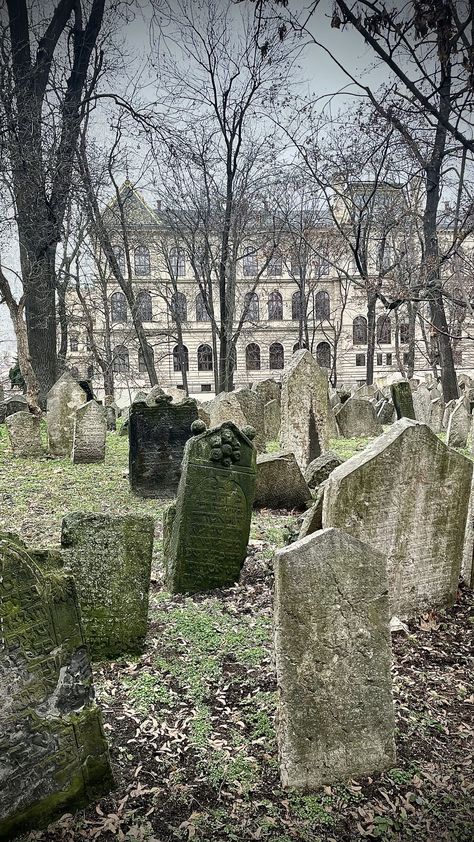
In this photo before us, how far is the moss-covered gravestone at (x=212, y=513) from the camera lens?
17.4ft

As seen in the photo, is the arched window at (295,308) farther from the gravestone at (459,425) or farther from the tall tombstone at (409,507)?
the tall tombstone at (409,507)

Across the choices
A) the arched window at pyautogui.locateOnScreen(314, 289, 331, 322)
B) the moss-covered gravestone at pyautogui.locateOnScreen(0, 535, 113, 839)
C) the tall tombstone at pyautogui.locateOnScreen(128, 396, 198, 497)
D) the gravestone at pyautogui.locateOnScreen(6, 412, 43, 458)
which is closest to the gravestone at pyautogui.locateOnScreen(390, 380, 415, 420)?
the tall tombstone at pyautogui.locateOnScreen(128, 396, 198, 497)

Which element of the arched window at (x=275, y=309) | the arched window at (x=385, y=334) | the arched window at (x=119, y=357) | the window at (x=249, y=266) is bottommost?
the arched window at (x=119, y=357)

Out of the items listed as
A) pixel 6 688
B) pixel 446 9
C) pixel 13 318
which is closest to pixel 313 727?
pixel 6 688

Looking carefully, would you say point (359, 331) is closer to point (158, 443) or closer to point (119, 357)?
point (119, 357)

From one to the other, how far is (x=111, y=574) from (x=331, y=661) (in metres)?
1.95

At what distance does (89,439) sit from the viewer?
1106cm

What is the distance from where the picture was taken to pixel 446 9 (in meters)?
2.71

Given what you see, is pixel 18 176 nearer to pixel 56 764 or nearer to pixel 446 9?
pixel 446 9

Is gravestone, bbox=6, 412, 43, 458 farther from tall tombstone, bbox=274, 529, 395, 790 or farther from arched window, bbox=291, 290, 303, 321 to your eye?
arched window, bbox=291, 290, 303, 321

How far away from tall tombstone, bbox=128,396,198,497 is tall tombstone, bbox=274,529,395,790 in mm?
6466

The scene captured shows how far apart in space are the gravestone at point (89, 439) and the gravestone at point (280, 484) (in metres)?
4.23

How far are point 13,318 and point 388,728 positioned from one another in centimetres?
1174

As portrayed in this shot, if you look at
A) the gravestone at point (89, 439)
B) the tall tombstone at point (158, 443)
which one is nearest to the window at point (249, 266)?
the gravestone at point (89, 439)
